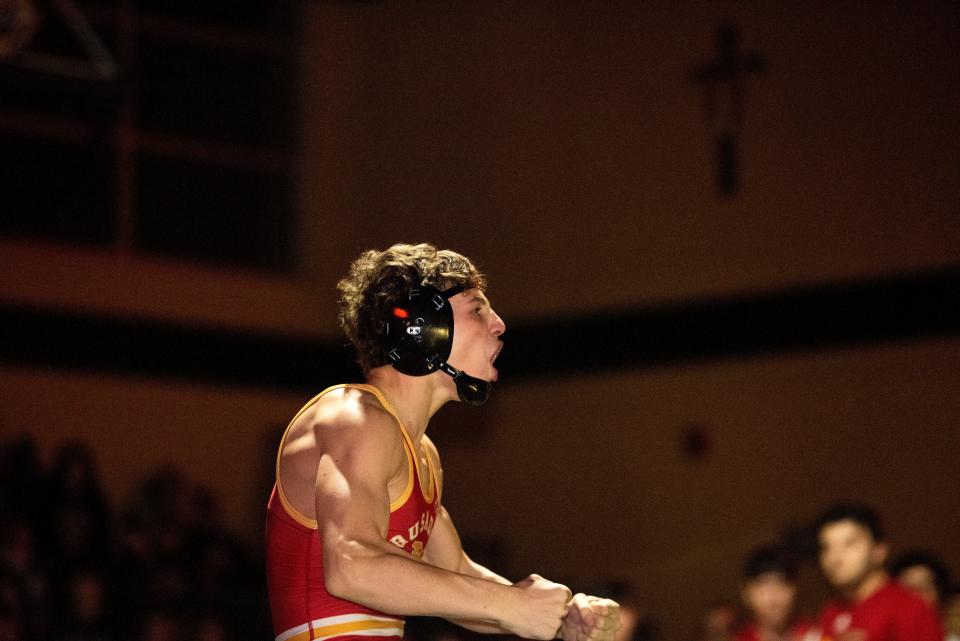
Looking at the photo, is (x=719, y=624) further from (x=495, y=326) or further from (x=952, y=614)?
(x=495, y=326)

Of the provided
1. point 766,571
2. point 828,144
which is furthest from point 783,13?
point 766,571

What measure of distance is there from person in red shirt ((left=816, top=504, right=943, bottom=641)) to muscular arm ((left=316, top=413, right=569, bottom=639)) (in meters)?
3.31

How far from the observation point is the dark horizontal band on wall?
1040cm

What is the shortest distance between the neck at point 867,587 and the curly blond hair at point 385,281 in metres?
3.30

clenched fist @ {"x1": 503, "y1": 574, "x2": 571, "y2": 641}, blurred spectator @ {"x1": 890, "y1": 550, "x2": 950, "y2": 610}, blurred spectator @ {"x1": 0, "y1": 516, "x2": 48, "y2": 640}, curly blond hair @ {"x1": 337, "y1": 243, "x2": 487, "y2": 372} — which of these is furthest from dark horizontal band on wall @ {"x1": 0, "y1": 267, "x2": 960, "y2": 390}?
Answer: clenched fist @ {"x1": 503, "y1": 574, "x2": 571, "y2": 641}

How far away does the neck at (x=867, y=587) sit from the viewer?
6.08m

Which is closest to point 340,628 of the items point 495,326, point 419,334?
point 419,334

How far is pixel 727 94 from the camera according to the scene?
10.8 metres

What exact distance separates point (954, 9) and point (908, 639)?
6.03 m

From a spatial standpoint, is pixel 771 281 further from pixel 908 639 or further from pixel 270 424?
pixel 908 639

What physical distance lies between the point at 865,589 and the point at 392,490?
11.6 ft

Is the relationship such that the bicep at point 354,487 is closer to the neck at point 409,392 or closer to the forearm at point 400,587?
the forearm at point 400,587

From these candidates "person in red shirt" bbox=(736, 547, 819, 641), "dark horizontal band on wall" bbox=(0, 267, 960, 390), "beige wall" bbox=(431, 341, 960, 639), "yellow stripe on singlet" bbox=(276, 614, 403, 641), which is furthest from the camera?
"dark horizontal band on wall" bbox=(0, 267, 960, 390)

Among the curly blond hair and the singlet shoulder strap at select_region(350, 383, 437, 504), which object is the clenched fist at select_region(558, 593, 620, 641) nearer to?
the singlet shoulder strap at select_region(350, 383, 437, 504)
